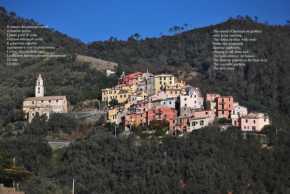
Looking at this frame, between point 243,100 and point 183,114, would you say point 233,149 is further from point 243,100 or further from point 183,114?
point 243,100

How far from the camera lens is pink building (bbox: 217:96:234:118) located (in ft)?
195

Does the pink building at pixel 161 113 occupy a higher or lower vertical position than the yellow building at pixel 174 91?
lower

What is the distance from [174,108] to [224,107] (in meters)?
5.13

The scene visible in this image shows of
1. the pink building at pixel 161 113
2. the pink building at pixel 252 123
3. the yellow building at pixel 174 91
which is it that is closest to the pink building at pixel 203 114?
the pink building at pixel 161 113

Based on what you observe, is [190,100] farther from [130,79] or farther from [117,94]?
[130,79]

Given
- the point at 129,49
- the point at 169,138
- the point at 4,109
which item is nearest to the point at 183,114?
the point at 169,138

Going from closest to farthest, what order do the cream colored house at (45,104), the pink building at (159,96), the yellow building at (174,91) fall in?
the pink building at (159,96)
the yellow building at (174,91)
the cream colored house at (45,104)

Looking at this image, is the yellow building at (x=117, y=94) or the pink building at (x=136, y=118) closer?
the pink building at (x=136, y=118)

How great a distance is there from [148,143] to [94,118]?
1214 cm

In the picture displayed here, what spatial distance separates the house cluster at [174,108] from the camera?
56625mm

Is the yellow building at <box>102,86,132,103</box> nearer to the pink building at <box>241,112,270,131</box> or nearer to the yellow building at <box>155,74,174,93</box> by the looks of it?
the yellow building at <box>155,74,174,93</box>

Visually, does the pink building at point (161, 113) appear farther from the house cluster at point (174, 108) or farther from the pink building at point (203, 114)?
the pink building at point (203, 114)

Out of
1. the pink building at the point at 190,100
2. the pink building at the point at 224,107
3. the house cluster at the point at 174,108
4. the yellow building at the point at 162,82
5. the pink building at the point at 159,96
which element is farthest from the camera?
the yellow building at the point at 162,82

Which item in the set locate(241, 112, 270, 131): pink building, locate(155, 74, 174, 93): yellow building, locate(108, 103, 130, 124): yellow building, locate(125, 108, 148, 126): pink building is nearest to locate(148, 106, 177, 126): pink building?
locate(125, 108, 148, 126): pink building
